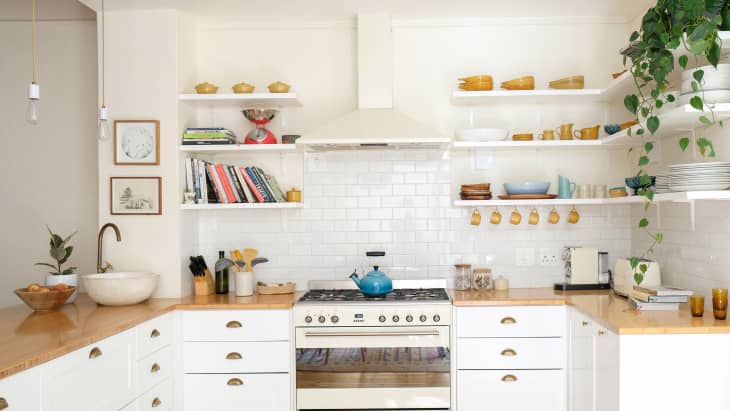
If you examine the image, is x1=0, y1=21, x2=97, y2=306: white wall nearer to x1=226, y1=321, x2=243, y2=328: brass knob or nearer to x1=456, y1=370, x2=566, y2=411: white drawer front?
x1=226, y1=321, x2=243, y2=328: brass knob

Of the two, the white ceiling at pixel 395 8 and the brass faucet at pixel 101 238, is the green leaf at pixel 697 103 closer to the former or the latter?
the white ceiling at pixel 395 8

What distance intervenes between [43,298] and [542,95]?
3.29 m

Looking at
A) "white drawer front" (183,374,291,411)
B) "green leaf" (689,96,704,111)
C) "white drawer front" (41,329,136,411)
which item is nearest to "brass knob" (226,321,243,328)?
"white drawer front" (183,374,291,411)

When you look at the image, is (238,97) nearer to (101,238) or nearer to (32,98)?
(101,238)

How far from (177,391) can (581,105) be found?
334 cm

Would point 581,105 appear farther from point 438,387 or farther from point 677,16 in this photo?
point 438,387

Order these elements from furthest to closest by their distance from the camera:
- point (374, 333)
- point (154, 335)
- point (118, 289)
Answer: point (374, 333), point (118, 289), point (154, 335)

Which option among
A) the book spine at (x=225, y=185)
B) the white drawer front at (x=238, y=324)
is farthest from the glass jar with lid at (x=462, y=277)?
the book spine at (x=225, y=185)

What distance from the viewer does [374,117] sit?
4148mm

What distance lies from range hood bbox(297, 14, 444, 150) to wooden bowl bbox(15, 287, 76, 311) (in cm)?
164

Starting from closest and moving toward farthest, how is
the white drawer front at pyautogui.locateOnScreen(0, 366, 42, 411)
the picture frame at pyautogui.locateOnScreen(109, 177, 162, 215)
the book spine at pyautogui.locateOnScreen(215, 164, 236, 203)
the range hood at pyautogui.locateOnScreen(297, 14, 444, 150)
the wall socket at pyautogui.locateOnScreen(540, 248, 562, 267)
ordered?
the white drawer front at pyautogui.locateOnScreen(0, 366, 42, 411), the range hood at pyautogui.locateOnScreen(297, 14, 444, 150), the picture frame at pyautogui.locateOnScreen(109, 177, 162, 215), the book spine at pyautogui.locateOnScreen(215, 164, 236, 203), the wall socket at pyautogui.locateOnScreen(540, 248, 562, 267)

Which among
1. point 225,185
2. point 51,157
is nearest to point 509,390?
point 225,185

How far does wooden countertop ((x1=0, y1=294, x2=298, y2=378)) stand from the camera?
2.46m

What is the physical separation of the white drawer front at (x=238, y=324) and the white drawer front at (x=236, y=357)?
4 centimetres
